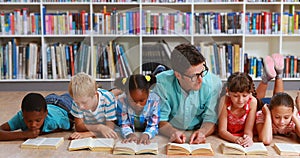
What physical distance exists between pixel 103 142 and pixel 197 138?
44cm

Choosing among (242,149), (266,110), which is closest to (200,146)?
(242,149)

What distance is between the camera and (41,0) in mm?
3881

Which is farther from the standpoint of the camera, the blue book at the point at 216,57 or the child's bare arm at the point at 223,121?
Answer: the blue book at the point at 216,57

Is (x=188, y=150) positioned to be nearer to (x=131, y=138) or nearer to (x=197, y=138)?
(x=197, y=138)

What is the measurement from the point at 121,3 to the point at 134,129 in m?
1.71

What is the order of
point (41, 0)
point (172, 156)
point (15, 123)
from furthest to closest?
point (41, 0), point (15, 123), point (172, 156)

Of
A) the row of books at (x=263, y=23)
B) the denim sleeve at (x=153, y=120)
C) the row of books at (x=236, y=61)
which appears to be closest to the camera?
the denim sleeve at (x=153, y=120)

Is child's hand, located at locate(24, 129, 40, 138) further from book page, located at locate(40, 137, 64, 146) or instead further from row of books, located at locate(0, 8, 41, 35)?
row of books, located at locate(0, 8, 41, 35)

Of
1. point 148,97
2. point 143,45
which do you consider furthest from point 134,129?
point 143,45

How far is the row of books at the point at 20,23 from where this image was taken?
3889 millimetres

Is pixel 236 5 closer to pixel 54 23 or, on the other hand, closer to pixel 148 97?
pixel 54 23

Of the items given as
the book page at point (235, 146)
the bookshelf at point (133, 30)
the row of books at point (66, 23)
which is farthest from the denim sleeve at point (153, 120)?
the row of books at point (66, 23)

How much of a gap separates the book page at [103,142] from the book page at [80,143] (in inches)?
0.9

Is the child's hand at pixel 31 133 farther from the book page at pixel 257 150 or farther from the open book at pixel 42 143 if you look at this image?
the book page at pixel 257 150
